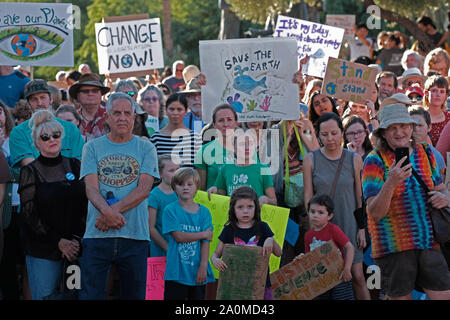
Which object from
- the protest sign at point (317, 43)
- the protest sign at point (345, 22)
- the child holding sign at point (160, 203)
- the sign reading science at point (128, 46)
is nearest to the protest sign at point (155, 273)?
the child holding sign at point (160, 203)

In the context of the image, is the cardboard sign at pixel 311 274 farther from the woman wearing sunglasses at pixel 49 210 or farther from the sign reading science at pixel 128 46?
the sign reading science at pixel 128 46

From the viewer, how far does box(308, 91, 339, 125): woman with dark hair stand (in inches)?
356

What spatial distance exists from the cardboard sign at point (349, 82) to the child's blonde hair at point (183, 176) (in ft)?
10.3

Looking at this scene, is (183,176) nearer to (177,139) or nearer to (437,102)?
(177,139)

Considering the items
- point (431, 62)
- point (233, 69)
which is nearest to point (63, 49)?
point (233, 69)

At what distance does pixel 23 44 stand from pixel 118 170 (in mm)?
4025

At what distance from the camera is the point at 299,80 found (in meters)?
8.55

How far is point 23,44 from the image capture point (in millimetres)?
9945

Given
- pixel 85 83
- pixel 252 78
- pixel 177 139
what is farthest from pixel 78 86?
pixel 252 78

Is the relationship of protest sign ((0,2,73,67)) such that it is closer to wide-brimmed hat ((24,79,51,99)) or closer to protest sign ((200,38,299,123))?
wide-brimmed hat ((24,79,51,99))

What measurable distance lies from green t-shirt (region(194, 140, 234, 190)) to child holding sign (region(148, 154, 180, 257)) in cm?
22

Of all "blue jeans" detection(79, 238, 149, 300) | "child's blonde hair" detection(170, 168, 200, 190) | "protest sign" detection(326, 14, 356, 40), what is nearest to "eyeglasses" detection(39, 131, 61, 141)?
"blue jeans" detection(79, 238, 149, 300)

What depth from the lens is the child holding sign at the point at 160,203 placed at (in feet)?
24.5

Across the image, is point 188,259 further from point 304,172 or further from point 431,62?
point 431,62
